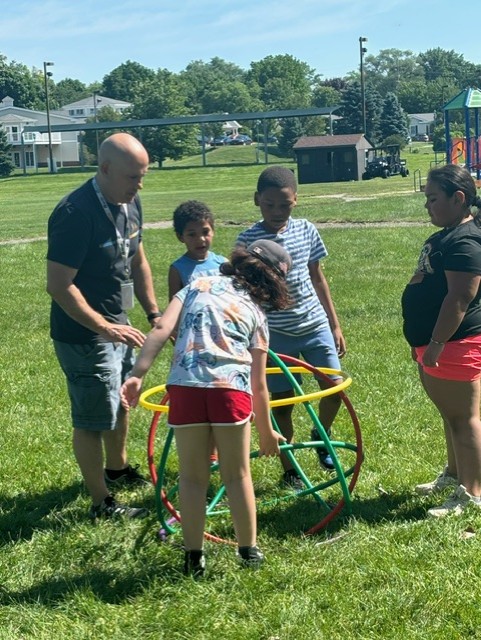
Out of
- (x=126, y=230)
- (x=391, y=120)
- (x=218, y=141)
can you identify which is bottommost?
(x=126, y=230)

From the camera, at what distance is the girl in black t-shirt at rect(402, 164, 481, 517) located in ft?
15.7

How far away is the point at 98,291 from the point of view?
5109 millimetres

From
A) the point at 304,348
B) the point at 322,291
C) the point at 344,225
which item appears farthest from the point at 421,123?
the point at 304,348

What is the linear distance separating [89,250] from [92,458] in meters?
1.18

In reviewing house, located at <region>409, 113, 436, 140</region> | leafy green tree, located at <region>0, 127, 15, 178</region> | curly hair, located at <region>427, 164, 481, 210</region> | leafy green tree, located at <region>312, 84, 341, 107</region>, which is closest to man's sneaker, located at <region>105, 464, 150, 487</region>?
curly hair, located at <region>427, 164, 481, 210</region>

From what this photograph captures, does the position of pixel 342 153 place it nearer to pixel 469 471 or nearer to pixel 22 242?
pixel 22 242

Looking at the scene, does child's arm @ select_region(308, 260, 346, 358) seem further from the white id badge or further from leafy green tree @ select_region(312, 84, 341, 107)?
leafy green tree @ select_region(312, 84, 341, 107)

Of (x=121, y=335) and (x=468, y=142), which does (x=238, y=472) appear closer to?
(x=121, y=335)

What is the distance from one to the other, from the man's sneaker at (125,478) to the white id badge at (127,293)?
1.18 m

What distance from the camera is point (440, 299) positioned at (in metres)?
5.00

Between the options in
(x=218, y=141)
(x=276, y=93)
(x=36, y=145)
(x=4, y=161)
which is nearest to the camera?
(x=4, y=161)

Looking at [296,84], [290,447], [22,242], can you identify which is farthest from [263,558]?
[296,84]

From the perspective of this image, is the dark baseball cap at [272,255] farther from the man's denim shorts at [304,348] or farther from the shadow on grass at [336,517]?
the shadow on grass at [336,517]

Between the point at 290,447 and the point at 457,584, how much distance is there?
1.07 m
